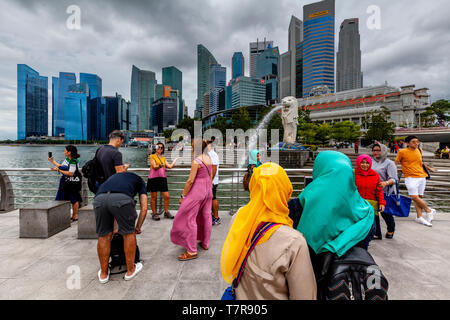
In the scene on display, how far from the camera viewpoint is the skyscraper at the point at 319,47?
404 feet

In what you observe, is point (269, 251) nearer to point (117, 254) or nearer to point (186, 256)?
point (186, 256)

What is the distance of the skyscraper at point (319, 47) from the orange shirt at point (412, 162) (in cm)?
13207

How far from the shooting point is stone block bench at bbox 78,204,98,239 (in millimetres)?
3738

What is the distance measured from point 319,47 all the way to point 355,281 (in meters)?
152

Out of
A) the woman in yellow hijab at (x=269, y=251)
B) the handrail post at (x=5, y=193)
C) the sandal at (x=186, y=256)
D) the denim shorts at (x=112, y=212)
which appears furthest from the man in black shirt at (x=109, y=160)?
the handrail post at (x=5, y=193)

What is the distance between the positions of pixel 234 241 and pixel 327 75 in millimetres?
144731

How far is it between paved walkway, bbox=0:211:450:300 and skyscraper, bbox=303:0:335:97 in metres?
134

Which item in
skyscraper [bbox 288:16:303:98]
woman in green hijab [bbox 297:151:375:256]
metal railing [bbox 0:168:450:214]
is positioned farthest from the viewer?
skyscraper [bbox 288:16:303:98]

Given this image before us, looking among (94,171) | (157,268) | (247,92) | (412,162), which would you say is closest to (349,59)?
(247,92)

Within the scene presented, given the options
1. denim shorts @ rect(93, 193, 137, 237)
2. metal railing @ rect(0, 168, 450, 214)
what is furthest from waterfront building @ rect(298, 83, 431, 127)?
denim shorts @ rect(93, 193, 137, 237)

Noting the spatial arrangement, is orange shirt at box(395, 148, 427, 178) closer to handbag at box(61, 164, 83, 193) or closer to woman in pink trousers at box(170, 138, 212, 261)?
woman in pink trousers at box(170, 138, 212, 261)
